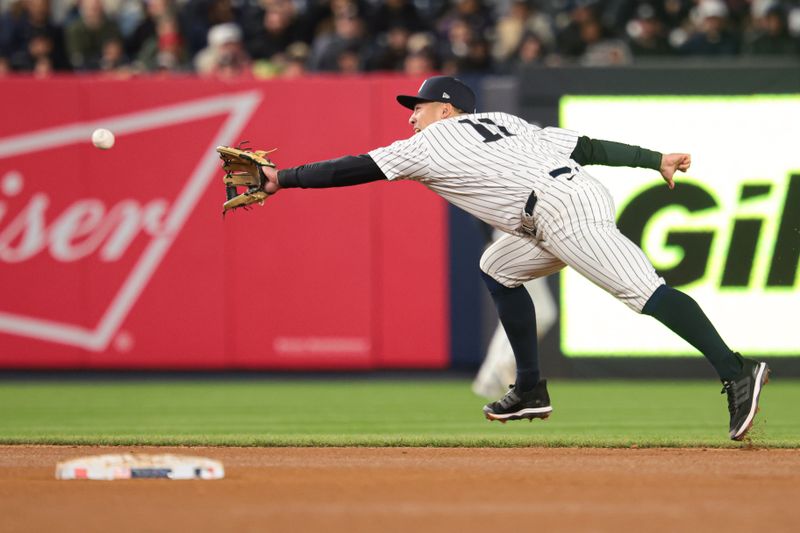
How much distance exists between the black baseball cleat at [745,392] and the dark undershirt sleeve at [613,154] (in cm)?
110

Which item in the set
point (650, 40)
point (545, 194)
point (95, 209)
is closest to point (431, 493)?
point (545, 194)

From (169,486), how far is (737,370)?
271cm

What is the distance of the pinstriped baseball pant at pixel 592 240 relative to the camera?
6.43 metres

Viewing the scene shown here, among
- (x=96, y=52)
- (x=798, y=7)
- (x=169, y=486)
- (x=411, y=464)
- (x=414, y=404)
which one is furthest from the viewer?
(x=798, y=7)

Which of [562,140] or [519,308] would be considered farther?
[519,308]

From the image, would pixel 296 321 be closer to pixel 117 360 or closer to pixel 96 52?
pixel 117 360

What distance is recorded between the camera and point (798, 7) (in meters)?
14.8

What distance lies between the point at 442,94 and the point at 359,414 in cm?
307

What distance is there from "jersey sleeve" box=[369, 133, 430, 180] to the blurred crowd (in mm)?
6069

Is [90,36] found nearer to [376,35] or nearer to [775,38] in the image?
[376,35]

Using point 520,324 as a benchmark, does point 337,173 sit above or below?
above

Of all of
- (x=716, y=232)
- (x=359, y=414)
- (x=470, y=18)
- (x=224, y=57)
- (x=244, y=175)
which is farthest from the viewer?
(x=470, y=18)

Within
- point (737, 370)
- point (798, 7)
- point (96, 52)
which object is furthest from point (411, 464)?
point (798, 7)

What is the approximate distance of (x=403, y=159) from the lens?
6.45 m
